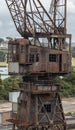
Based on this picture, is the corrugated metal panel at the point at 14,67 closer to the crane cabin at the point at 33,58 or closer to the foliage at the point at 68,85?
the crane cabin at the point at 33,58

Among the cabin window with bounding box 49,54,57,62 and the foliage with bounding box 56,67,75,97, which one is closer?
the cabin window with bounding box 49,54,57,62

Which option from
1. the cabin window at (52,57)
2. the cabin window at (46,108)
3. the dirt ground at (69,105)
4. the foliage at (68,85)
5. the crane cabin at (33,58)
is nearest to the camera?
the crane cabin at (33,58)

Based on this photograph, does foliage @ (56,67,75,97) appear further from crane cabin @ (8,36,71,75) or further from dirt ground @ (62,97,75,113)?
crane cabin @ (8,36,71,75)

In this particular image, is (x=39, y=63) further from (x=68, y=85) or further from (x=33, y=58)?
(x=68, y=85)

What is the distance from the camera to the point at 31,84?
30.0 m

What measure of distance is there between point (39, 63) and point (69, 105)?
44350mm

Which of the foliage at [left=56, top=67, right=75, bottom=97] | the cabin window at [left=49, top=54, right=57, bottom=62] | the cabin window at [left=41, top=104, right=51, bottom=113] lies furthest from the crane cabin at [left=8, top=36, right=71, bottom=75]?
the foliage at [left=56, top=67, right=75, bottom=97]

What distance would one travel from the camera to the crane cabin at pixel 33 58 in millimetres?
29188

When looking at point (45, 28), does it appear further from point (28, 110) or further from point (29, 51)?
point (28, 110)

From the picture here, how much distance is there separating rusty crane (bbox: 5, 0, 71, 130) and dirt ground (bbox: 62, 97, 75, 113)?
1359 inches

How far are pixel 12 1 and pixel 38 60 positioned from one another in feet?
17.0

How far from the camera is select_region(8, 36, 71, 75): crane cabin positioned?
95.8ft

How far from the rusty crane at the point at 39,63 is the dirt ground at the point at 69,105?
34.5m

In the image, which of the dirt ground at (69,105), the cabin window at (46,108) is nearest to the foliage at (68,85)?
the dirt ground at (69,105)
